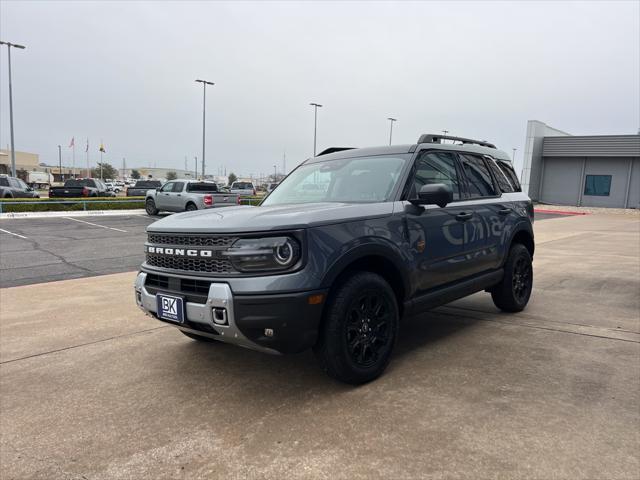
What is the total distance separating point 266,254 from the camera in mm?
2992

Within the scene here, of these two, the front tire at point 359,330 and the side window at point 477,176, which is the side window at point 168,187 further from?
the front tire at point 359,330

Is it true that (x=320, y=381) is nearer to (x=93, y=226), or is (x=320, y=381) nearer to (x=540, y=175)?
(x=93, y=226)

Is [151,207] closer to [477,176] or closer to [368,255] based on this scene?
[477,176]

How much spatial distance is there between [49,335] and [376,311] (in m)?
3.42

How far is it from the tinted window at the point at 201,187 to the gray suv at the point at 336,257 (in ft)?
50.9

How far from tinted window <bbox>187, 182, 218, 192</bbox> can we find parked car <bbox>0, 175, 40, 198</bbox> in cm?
1224

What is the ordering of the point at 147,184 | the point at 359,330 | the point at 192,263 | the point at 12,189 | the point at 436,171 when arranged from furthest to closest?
1. the point at 147,184
2. the point at 12,189
3. the point at 436,171
4. the point at 359,330
5. the point at 192,263

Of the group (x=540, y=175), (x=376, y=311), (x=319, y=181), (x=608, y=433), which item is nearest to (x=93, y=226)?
(x=319, y=181)

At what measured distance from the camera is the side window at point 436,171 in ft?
13.5

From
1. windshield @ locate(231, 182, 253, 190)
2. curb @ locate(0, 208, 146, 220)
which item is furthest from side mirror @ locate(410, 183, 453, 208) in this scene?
windshield @ locate(231, 182, 253, 190)

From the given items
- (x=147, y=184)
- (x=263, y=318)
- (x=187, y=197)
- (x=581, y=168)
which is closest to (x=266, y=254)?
(x=263, y=318)

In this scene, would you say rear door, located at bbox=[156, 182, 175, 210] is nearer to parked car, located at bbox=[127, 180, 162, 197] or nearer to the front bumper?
parked car, located at bbox=[127, 180, 162, 197]

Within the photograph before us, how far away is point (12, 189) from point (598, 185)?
41.7m

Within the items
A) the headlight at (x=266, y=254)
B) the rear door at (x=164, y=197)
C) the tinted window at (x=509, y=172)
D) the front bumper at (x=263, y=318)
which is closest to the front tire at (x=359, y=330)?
the front bumper at (x=263, y=318)
